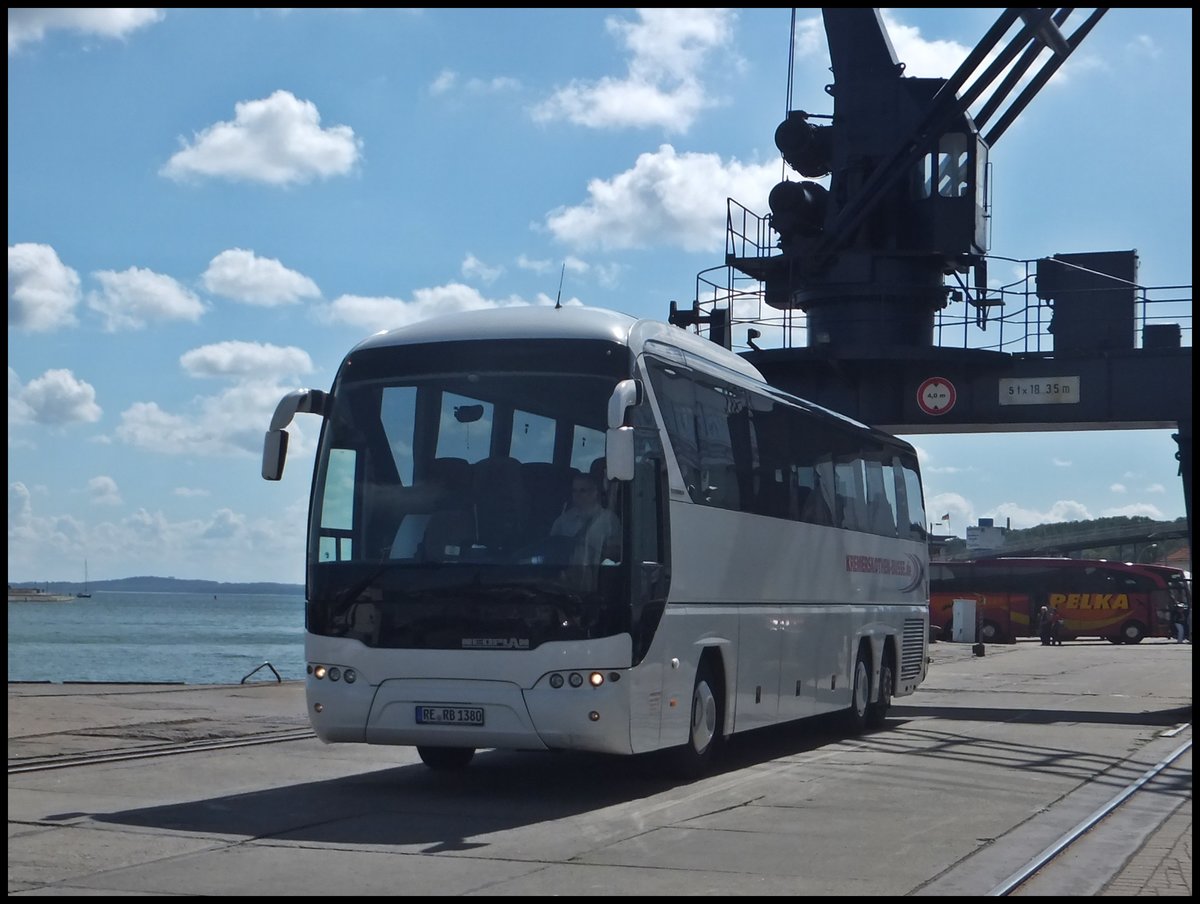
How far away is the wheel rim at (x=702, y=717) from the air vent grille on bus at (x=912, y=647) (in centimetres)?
771

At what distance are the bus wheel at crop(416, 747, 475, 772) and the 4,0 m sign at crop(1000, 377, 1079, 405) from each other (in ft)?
37.9

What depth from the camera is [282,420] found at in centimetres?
1259

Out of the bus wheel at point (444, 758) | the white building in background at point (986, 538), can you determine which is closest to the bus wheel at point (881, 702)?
the bus wheel at point (444, 758)

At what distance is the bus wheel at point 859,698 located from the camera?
1864cm

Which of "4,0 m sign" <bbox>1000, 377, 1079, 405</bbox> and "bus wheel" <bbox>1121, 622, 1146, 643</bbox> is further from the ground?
"4,0 m sign" <bbox>1000, 377, 1079, 405</bbox>

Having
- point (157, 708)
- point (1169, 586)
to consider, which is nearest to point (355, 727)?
point (157, 708)

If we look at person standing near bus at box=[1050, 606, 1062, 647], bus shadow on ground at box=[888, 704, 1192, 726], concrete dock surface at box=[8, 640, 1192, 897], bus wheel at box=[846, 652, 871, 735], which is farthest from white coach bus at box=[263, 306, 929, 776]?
person standing near bus at box=[1050, 606, 1062, 647]

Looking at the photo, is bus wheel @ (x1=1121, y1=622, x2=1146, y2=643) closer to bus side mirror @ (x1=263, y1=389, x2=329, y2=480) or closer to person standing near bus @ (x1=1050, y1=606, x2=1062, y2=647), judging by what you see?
person standing near bus @ (x1=1050, y1=606, x2=1062, y2=647)

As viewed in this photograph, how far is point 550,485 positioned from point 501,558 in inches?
25.7

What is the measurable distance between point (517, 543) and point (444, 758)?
3.07 m

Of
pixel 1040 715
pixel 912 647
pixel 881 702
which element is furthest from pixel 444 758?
pixel 1040 715

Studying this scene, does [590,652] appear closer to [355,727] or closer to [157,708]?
[355,727]

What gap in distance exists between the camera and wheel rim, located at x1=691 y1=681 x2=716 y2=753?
43.3ft

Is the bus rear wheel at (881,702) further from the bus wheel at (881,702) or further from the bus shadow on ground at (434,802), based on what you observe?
the bus shadow on ground at (434,802)
